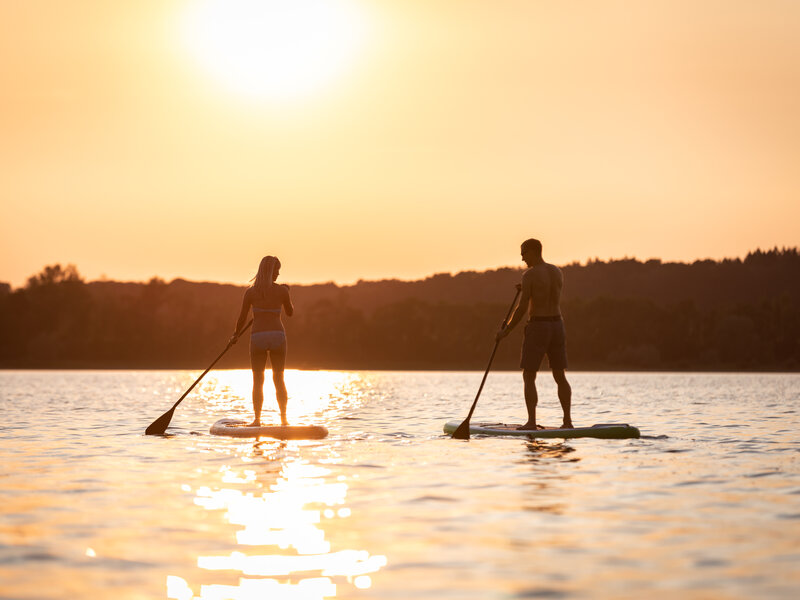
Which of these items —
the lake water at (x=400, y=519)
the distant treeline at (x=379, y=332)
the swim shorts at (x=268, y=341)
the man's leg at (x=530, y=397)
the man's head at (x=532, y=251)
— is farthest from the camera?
the distant treeline at (x=379, y=332)

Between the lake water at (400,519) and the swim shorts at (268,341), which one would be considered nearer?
the lake water at (400,519)

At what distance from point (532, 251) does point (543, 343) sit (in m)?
1.30

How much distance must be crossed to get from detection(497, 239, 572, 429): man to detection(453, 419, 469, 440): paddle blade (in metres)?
0.84

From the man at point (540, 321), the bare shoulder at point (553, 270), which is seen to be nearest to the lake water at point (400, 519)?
the man at point (540, 321)

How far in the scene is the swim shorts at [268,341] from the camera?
15.3 metres

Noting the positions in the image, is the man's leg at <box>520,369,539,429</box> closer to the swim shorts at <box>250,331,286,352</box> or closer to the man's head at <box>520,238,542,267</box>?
the man's head at <box>520,238,542,267</box>

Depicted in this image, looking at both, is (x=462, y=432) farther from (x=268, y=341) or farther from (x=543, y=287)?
(x=268, y=341)

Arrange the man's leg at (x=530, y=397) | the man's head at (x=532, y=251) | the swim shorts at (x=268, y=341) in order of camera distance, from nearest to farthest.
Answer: the man's leg at (x=530, y=397) → the swim shorts at (x=268, y=341) → the man's head at (x=532, y=251)

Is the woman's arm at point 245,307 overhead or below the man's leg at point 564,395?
overhead

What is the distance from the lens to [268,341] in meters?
15.4

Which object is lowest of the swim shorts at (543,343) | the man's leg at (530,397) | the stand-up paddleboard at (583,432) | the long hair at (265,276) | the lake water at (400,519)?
the lake water at (400,519)

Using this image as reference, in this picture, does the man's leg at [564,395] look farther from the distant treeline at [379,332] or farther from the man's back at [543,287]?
the distant treeline at [379,332]

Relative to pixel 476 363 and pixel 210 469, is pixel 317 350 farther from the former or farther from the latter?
pixel 210 469

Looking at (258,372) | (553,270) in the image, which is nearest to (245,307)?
(258,372)
